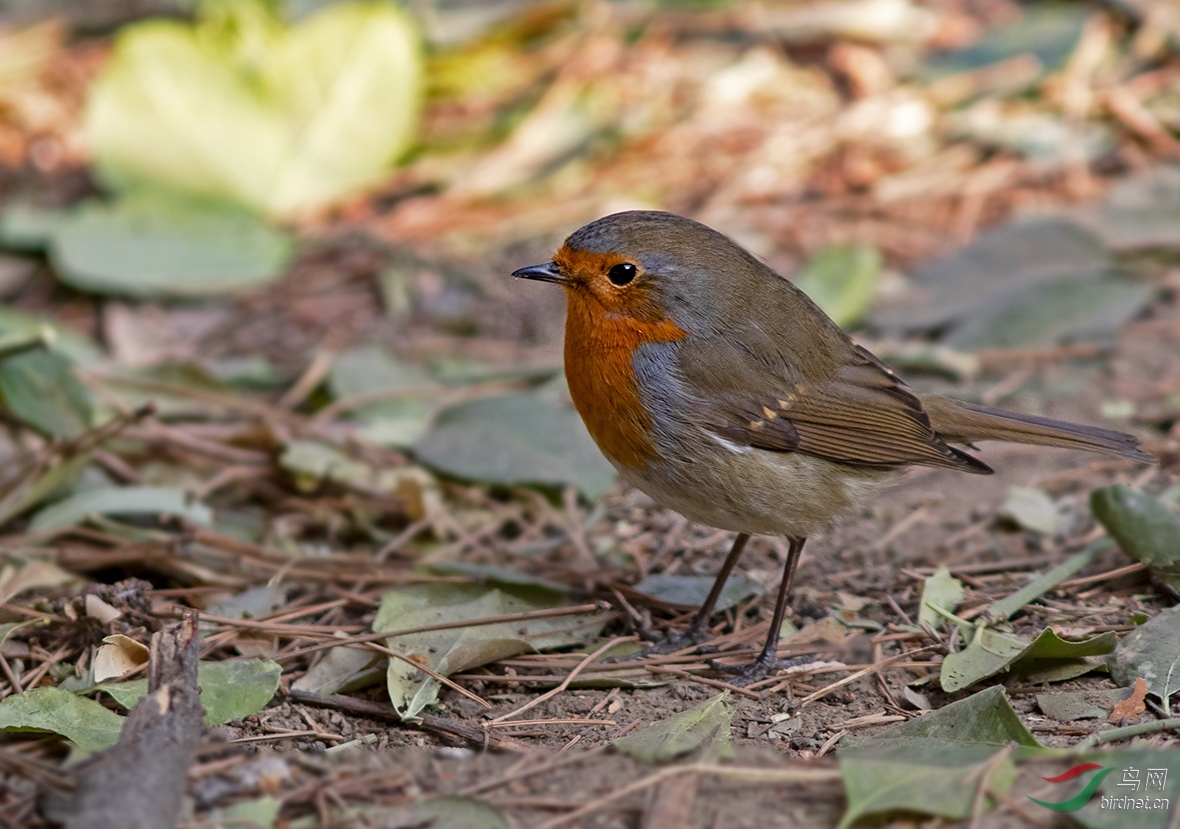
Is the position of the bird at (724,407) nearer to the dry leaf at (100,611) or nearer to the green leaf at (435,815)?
the green leaf at (435,815)

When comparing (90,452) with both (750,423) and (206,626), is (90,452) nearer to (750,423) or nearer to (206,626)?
(206,626)

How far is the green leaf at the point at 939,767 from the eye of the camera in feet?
8.04

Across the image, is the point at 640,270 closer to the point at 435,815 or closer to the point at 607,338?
the point at 607,338

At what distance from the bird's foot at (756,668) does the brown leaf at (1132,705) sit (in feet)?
2.89

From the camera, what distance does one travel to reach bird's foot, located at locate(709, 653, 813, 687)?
11.7ft

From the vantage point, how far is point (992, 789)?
2.50 meters

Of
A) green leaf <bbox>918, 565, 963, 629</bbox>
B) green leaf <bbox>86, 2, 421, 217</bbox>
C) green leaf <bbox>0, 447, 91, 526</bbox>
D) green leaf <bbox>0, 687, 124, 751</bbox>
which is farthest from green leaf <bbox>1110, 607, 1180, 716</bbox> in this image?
green leaf <bbox>86, 2, 421, 217</bbox>

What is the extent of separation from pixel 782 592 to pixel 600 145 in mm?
4270

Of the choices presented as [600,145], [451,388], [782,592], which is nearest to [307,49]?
[600,145]

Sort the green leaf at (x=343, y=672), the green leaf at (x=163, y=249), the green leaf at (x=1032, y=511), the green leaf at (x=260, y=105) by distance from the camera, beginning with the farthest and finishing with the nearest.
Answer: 1. the green leaf at (x=260, y=105)
2. the green leaf at (x=163, y=249)
3. the green leaf at (x=1032, y=511)
4. the green leaf at (x=343, y=672)

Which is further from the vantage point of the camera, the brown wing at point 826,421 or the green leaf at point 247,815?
the brown wing at point 826,421

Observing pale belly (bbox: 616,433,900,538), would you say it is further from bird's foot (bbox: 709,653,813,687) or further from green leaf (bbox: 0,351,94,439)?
green leaf (bbox: 0,351,94,439)

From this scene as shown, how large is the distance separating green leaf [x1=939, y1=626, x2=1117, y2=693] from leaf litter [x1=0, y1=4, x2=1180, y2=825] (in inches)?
0.5

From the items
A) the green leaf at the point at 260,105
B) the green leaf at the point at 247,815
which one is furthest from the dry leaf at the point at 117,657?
the green leaf at the point at 260,105
